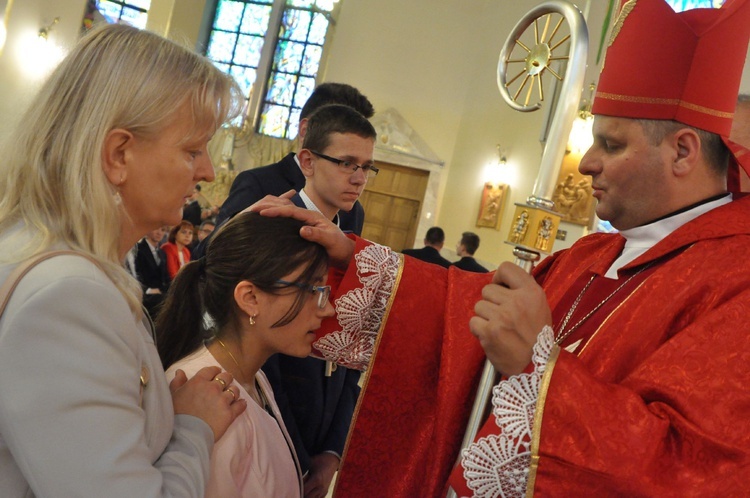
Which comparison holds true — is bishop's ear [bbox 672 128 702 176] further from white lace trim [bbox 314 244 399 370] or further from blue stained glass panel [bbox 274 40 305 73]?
blue stained glass panel [bbox 274 40 305 73]

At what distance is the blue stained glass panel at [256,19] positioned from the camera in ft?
61.0

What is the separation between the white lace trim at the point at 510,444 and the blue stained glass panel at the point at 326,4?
54.3 ft

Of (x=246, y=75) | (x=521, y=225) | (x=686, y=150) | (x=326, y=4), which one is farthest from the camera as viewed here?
(x=246, y=75)

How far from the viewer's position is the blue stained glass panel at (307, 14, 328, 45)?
1731cm

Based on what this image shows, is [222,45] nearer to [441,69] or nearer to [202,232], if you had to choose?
[441,69]

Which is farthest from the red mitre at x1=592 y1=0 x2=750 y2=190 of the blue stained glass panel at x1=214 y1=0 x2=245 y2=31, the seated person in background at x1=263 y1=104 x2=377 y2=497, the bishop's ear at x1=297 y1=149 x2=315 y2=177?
the blue stained glass panel at x1=214 y1=0 x2=245 y2=31

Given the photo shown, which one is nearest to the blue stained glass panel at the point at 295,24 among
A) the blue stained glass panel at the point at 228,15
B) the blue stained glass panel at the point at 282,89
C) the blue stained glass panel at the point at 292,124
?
the blue stained glass panel at the point at 282,89

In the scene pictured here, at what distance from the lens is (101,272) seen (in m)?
1.11

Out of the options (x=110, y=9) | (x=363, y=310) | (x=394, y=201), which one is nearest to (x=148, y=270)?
(x=363, y=310)

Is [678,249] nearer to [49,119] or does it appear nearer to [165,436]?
[165,436]

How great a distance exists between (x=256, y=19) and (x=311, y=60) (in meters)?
2.21

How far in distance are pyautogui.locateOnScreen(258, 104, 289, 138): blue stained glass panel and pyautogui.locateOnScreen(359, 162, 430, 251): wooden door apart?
126 inches

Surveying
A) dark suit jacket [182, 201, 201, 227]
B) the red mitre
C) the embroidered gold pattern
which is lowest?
dark suit jacket [182, 201, 201, 227]

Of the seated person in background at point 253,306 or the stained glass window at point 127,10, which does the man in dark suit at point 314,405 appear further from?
the stained glass window at point 127,10
